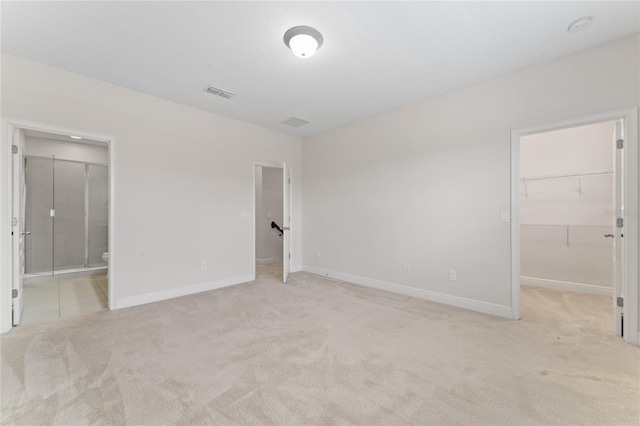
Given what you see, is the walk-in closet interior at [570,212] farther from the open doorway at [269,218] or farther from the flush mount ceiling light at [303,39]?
the open doorway at [269,218]

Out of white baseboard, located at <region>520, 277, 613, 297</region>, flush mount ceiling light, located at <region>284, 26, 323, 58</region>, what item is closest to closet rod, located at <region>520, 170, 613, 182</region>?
white baseboard, located at <region>520, 277, 613, 297</region>

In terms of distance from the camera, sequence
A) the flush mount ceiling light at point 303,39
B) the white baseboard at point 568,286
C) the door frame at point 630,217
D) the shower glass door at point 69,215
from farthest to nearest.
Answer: the shower glass door at point 69,215
the white baseboard at point 568,286
the door frame at point 630,217
the flush mount ceiling light at point 303,39

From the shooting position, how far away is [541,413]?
5.04 ft

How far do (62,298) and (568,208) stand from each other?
755cm

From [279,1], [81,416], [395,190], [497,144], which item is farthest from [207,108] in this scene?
[497,144]

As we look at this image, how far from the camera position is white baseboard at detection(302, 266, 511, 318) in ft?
9.88

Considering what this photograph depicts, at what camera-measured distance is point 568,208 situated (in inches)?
158

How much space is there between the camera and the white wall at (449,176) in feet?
8.50

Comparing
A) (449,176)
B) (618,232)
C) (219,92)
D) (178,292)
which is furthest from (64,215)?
(618,232)

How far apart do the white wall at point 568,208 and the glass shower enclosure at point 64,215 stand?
25.2 feet

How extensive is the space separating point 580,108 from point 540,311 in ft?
7.44

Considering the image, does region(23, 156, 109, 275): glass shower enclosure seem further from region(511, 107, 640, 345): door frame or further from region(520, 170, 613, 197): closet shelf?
region(520, 170, 613, 197): closet shelf

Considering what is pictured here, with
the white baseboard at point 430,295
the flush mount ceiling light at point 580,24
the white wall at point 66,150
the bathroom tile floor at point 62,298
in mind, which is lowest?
the bathroom tile floor at point 62,298

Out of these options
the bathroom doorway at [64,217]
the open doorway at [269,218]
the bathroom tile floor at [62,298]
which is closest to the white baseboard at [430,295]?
the open doorway at [269,218]
